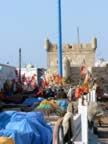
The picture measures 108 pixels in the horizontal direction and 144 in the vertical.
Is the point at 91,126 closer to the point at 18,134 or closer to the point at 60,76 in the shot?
the point at 18,134

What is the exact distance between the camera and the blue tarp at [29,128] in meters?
12.8

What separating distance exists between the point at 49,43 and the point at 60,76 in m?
31.2

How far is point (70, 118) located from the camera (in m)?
12.6

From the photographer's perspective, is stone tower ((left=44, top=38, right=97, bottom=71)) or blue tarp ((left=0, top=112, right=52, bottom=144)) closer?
blue tarp ((left=0, top=112, right=52, bottom=144))

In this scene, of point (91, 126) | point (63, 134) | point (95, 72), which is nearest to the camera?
point (63, 134)

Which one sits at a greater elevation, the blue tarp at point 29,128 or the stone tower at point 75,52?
the stone tower at point 75,52

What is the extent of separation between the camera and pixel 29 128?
13.3m

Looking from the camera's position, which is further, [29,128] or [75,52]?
[75,52]

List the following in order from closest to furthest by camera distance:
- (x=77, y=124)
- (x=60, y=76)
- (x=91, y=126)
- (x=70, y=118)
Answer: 1. (x=70, y=118)
2. (x=77, y=124)
3. (x=91, y=126)
4. (x=60, y=76)

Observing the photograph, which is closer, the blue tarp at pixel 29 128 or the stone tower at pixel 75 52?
the blue tarp at pixel 29 128

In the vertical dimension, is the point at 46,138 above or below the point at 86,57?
below

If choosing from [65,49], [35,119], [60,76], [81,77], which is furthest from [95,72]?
[35,119]

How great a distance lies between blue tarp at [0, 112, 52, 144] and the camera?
41.9 ft

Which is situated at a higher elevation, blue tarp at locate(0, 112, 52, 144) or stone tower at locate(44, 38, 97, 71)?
stone tower at locate(44, 38, 97, 71)
